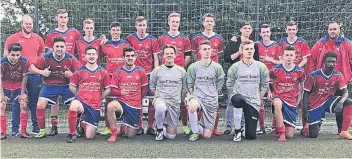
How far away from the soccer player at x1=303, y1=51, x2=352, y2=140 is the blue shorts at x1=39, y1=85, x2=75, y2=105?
3125mm

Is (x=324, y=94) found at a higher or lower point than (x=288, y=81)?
lower

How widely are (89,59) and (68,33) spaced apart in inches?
34.0

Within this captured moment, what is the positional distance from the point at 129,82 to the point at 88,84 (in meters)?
0.53

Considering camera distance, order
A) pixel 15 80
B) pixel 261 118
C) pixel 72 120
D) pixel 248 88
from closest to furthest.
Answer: pixel 72 120 < pixel 248 88 < pixel 15 80 < pixel 261 118

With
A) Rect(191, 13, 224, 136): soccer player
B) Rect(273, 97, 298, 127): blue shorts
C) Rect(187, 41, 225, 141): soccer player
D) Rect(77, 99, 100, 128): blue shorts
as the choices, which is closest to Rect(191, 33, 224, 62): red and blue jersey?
Rect(191, 13, 224, 136): soccer player

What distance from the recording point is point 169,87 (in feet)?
21.3

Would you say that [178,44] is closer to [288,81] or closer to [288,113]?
[288,81]

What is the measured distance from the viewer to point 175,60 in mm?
7043

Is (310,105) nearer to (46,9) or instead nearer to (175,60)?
(175,60)

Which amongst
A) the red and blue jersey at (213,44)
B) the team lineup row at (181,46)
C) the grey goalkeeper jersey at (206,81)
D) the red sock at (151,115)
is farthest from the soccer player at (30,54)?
the red and blue jersey at (213,44)

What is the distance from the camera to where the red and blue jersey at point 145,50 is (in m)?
7.07

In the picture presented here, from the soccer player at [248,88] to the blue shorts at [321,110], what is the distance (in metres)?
0.74

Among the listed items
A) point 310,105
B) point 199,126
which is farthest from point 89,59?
point 310,105

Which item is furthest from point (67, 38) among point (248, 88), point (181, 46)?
point (248, 88)
